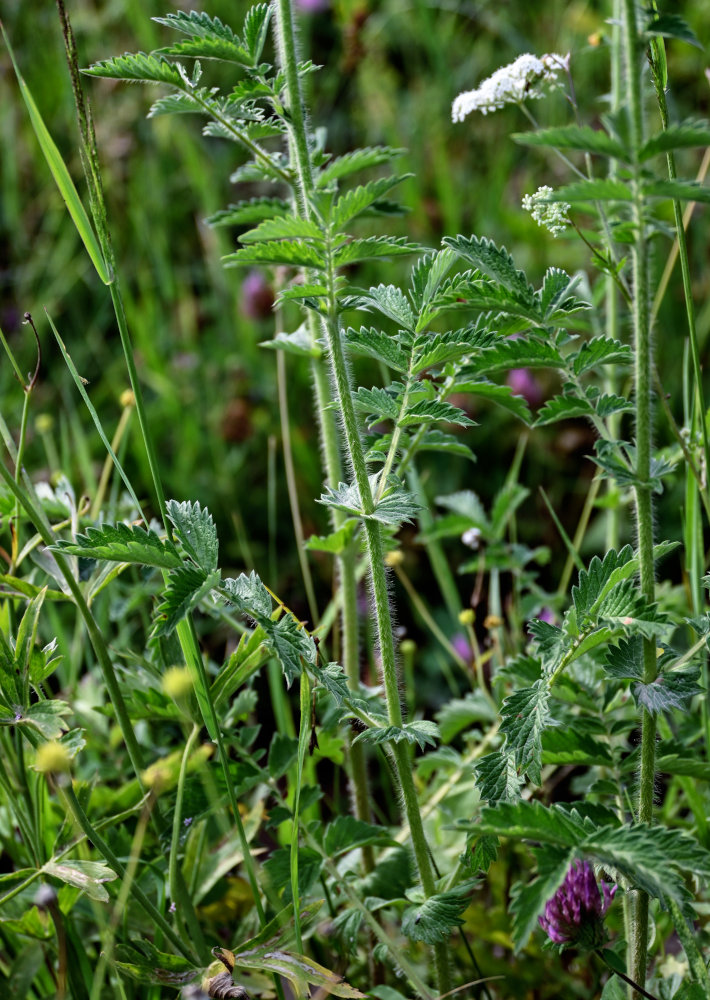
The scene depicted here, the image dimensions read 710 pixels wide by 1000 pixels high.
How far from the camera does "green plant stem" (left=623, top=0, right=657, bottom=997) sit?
2.23ft

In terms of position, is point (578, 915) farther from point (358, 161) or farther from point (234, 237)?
point (234, 237)

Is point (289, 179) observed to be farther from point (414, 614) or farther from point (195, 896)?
point (414, 614)

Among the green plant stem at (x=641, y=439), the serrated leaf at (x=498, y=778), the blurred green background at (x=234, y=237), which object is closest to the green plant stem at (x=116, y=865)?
the serrated leaf at (x=498, y=778)

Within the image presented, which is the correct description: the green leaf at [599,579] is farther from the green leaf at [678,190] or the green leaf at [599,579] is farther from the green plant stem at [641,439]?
the green leaf at [678,190]

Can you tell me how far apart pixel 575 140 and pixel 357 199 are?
0.60ft

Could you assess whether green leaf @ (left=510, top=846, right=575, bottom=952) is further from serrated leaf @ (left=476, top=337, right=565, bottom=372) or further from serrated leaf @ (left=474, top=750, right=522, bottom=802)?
serrated leaf @ (left=476, top=337, right=565, bottom=372)

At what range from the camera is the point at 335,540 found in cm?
104

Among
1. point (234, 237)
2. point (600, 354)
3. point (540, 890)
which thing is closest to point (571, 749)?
point (540, 890)

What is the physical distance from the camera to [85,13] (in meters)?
3.06

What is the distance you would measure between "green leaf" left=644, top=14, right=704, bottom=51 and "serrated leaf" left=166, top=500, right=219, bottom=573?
50 cm

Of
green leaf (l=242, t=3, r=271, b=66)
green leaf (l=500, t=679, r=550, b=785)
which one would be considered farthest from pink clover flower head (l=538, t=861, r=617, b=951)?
green leaf (l=242, t=3, r=271, b=66)

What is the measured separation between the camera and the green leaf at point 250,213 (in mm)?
947

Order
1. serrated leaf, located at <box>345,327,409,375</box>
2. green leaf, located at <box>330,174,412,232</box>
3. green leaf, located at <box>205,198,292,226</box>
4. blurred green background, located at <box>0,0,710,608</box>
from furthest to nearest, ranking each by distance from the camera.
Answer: blurred green background, located at <box>0,0,710,608</box>, green leaf, located at <box>205,198,292,226</box>, serrated leaf, located at <box>345,327,409,375</box>, green leaf, located at <box>330,174,412,232</box>

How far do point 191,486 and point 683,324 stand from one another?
3.94 feet
